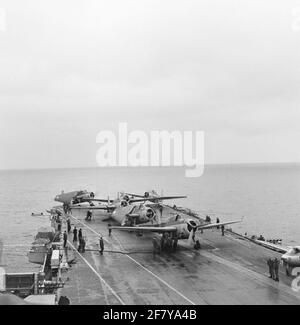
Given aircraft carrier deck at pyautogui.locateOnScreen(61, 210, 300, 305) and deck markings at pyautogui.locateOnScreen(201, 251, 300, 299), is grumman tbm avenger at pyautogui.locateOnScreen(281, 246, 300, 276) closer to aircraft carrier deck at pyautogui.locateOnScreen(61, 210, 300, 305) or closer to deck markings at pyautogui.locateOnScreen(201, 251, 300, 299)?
aircraft carrier deck at pyautogui.locateOnScreen(61, 210, 300, 305)

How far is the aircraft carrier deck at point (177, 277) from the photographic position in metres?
20.6

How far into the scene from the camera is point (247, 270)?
2664 cm

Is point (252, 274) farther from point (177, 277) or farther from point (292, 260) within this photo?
point (177, 277)

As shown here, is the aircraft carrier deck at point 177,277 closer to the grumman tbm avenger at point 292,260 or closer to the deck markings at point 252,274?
the deck markings at point 252,274

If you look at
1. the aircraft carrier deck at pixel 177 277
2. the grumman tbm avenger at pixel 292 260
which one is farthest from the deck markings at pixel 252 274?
the grumman tbm avenger at pixel 292 260

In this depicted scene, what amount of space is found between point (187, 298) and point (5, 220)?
8005 cm

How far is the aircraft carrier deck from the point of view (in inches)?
810

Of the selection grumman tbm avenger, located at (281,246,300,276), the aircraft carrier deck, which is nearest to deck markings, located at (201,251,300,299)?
the aircraft carrier deck

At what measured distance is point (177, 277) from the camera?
2478 centimetres

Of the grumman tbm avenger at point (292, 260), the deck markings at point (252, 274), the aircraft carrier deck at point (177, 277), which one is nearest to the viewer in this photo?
the aircraft carrier deck at point (177, 277)
